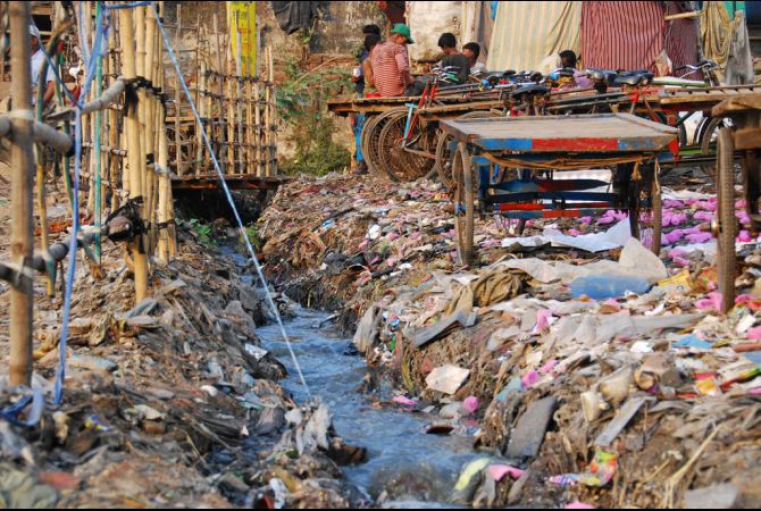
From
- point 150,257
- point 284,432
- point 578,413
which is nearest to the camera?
point 578,413

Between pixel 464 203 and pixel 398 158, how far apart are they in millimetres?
4894

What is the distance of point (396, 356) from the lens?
5676 mm

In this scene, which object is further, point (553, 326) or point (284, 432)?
point (553, 326)

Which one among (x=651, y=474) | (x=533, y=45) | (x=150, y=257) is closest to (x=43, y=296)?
(x=150, y=257)

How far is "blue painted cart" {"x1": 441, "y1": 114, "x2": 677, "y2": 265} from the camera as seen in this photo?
5.77 metres

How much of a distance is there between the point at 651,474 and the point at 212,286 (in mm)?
4074

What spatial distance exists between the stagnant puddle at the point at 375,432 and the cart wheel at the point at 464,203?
107 centimetres

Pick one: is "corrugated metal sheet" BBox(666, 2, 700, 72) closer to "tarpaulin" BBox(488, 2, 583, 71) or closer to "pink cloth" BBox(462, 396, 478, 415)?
"tarpaulin" BBox(488, 2, 583, 71)

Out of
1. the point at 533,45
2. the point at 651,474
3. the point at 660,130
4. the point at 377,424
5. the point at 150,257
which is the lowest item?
the point at 377,424

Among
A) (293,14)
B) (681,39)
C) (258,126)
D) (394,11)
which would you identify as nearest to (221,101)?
(258,126)

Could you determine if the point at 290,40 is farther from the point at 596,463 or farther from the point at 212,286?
the point at 596,463

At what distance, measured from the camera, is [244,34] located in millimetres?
12648

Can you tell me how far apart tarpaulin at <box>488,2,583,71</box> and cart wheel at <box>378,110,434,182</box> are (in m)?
3.15

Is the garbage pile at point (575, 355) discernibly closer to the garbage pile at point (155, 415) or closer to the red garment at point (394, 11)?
the garbage pile at point (155, 415)
